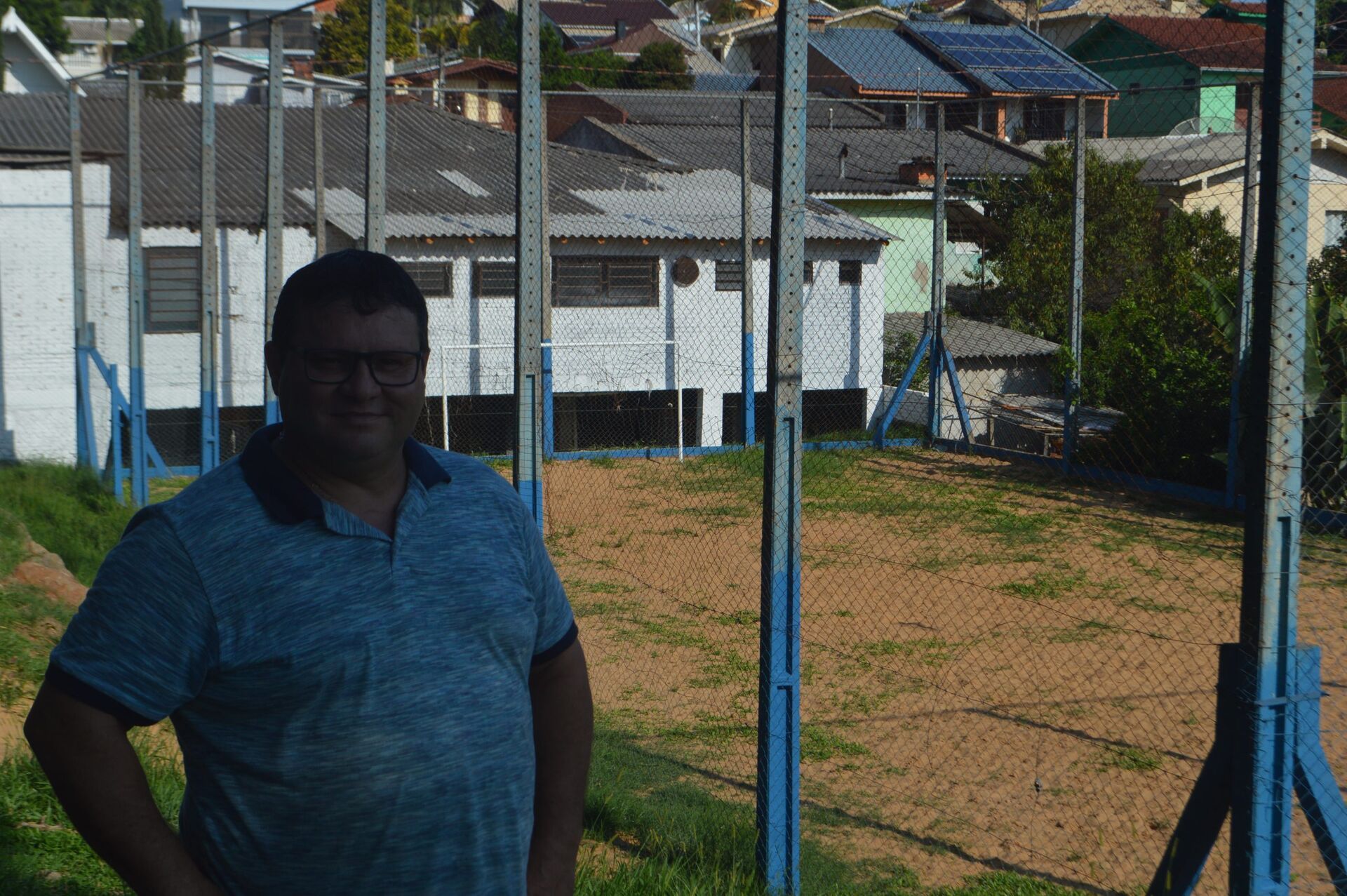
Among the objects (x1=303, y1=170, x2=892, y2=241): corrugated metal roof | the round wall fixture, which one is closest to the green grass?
(x1=303, y1=170, x2=892, y2=241): corrugated metal roof

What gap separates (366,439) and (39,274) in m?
13.8

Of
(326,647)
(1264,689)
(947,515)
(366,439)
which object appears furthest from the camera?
(947,515)

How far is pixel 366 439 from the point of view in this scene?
6.24 ft

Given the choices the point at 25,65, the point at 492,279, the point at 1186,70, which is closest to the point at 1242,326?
the point at 1186,70

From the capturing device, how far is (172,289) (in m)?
16.9

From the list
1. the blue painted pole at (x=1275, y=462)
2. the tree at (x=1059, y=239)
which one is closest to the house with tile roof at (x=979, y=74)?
the tree at (x=1059, y=239)

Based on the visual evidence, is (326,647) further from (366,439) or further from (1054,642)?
(1054,642)

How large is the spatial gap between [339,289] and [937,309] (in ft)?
47.9

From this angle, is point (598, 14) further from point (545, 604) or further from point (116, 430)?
point (545, 604)

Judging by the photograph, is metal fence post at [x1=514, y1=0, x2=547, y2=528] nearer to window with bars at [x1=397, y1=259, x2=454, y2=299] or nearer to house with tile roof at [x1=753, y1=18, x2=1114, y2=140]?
house with tile roof at [x1=753, y1=18, x2=1114, y2=140]

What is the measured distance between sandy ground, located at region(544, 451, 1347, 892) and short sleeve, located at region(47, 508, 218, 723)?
11.8 ft

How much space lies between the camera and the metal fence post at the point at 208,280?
1059 cm

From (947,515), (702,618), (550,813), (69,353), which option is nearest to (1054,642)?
(702,618)

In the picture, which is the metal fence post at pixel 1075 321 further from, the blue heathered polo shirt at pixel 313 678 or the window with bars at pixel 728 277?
the blue heathered polo shirt at pixel 313 678
